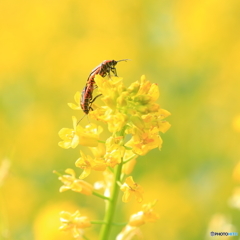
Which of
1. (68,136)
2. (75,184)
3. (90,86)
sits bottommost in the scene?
(75,184)

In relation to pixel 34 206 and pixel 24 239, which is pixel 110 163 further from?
pixel 34 206

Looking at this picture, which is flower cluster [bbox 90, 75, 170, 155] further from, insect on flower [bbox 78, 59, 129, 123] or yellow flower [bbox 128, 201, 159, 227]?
yellow flower [bbox 128, 201, 159, 227]

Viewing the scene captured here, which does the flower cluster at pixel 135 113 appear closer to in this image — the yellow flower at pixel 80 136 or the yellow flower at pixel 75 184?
the yellow flower at pixel 80 136

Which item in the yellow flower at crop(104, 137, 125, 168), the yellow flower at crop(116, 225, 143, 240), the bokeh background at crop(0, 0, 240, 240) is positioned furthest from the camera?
the bokeh background at crop(0, 0, 240, 240)

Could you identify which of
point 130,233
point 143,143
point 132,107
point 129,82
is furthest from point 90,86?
point 129,82

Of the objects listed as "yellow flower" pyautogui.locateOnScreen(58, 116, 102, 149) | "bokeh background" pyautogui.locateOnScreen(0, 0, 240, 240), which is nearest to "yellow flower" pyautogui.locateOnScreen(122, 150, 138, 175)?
"yellow flower" pyautogui.locateOnScreen(58, 116, 102, 149)

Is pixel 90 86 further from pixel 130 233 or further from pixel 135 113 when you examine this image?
pixel 130 233
